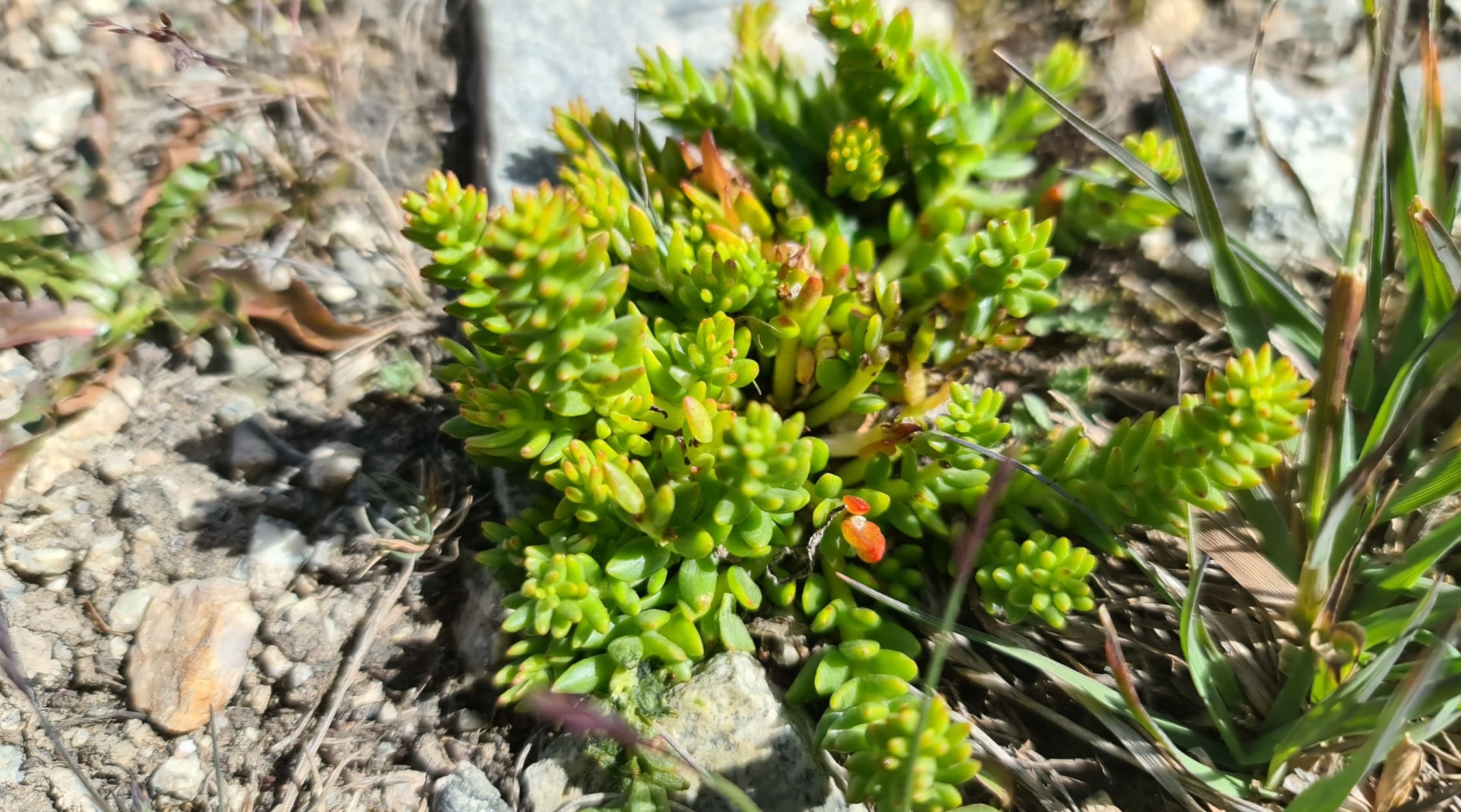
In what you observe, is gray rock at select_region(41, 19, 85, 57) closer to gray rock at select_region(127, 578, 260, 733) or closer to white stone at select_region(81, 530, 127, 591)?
white stone at select_region(81, 530, 127, 591)

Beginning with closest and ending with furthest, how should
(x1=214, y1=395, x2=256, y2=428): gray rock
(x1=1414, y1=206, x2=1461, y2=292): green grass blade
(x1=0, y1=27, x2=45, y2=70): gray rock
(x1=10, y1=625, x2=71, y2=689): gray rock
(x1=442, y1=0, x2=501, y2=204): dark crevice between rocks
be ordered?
(x1=1414, y1=206, x2=1461, y2=292): green grass blade → (x1=10, y1=625, x2=71, y2=689): gray rock → (x1=214, y1=395, x2=256, y2=428): gray rock → (x1=0, y1=27, x2=45, y2=70): gray rock → (x1=442, y1=0, x2=501, y2=204): dark crevice between rocks

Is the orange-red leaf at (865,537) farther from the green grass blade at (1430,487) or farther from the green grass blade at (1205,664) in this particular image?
the green grass blade at (1430,487)

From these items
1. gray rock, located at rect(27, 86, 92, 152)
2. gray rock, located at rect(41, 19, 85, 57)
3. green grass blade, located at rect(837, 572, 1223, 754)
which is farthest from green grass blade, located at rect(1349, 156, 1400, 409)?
gray rock, located at rect(41, 19, 85, 57)

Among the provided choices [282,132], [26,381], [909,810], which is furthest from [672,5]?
[909,810]

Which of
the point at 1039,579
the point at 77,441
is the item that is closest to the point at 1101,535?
the point at 1039,579

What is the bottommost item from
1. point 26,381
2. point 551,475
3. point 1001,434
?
point 26,381

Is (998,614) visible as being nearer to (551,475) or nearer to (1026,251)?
(1026,251)

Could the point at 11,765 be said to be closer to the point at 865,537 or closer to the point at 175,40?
the point at 865,537
